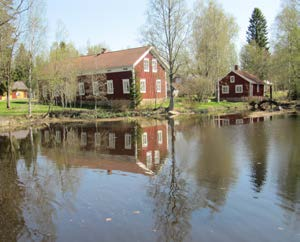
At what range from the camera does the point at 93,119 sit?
28922 millimetres

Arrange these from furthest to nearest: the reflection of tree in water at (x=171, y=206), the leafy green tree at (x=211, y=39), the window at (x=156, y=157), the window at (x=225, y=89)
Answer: the window at (x=225, y=89) → the leafy green tree at (x=211, y=39) → the window at (x=156, y=157) → the reflection of tree in water at (x=171, y=206)

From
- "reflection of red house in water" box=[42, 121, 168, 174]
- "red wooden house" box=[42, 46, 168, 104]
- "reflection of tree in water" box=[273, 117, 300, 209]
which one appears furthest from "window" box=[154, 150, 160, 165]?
"red wooden house" box=[42, 46, 168, 104]

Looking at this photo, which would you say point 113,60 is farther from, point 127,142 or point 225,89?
point 127,142

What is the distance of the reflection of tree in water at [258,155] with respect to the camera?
7773 mm

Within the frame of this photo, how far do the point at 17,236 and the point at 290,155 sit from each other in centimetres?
889

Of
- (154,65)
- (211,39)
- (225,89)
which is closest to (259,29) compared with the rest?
(225,89)

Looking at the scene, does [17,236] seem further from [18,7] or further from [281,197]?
[18,7]

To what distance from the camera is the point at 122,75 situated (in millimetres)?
35031

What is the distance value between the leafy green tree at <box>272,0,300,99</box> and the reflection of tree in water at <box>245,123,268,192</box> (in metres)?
26.9

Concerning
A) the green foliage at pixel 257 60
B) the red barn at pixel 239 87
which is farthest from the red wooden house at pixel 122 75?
the green foliage at pixel 257 60

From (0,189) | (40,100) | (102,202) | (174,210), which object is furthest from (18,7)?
(40,100)

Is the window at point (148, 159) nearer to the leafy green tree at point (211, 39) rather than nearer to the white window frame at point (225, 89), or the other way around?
the leafy green tree at point (211, 39)

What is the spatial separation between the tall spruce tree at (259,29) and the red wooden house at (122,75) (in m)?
32.0

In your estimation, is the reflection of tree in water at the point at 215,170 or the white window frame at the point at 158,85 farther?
the white window frame at the point at 158,85
